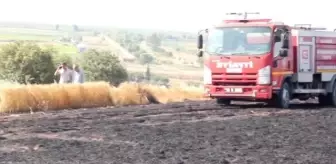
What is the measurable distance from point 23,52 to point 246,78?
14007 mm

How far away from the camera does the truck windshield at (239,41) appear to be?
24.4 meters

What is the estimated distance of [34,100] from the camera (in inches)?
936

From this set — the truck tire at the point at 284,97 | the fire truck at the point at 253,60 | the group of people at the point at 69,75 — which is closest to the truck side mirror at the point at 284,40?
the fire truck at the point at 253,60

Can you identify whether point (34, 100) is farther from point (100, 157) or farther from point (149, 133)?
point (100, 157)

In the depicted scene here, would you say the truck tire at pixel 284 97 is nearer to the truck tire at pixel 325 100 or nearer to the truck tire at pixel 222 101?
the truck tire at pixel 222 101

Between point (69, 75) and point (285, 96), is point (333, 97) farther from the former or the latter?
point (69, 75)

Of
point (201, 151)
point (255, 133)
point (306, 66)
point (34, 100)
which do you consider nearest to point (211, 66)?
point (306, 66)

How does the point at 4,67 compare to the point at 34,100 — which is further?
the point at 4,67

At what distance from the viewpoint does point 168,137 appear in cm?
1614

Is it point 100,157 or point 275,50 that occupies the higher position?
point 275,50

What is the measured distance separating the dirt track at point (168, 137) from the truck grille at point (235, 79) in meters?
1.12

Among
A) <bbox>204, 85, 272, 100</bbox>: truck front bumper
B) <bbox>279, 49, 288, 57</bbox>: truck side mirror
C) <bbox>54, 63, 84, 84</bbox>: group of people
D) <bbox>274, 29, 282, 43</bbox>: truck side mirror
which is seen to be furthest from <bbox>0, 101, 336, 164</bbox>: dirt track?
<bbox>54, 63, 84, 84</bbox>: group of people

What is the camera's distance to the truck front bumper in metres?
24.5

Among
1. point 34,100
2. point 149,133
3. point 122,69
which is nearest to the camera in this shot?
point 149,133
